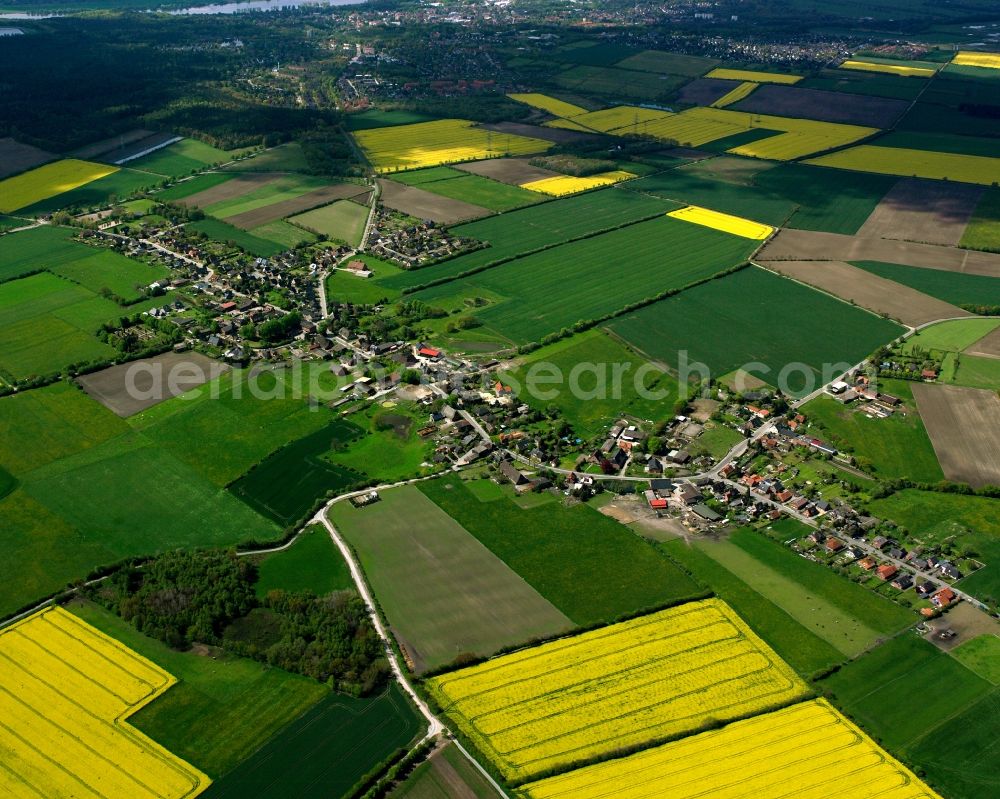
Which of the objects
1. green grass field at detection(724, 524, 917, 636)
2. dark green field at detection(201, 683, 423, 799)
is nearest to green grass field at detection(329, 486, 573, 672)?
dark green field at detection(201, 683, 423, 799)

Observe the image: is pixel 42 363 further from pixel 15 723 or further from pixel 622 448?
pixel 622 448

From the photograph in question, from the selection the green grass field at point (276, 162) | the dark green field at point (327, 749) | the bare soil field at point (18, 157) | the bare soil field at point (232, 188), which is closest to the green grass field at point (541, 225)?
the bare soil field at point (232, 188)

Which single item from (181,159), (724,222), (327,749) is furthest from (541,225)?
(327,749)

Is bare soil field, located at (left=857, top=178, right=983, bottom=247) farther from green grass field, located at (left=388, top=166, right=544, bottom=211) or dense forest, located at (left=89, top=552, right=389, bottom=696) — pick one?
dense forest, located at (left=89, top=552, right=389, bottom=696)

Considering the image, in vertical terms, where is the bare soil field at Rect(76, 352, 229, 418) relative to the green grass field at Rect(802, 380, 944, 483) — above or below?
below

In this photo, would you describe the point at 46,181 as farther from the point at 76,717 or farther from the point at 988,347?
the point at 988,347

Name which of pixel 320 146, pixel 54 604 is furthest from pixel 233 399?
pixel 320 146
